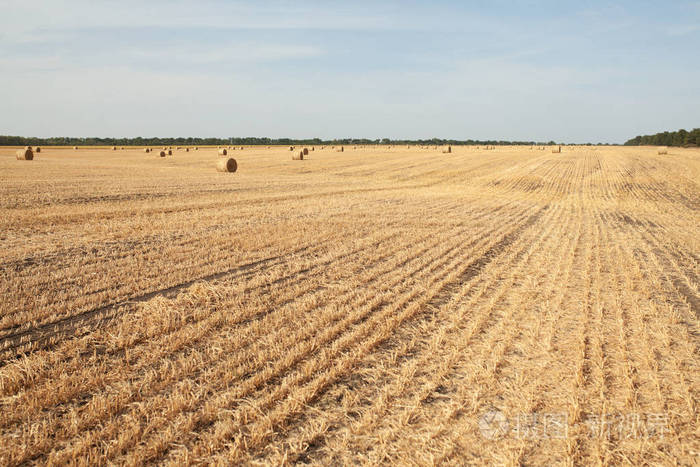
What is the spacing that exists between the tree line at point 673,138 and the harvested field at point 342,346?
389 ft

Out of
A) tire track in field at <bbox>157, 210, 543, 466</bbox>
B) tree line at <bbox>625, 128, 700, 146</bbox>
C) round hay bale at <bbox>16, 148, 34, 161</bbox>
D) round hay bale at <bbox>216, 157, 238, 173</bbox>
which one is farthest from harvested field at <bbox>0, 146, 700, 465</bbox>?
tree line at <bbox>625, 128, 700, 146</bbox>

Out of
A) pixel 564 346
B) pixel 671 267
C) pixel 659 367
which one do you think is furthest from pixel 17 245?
pixel 671 267

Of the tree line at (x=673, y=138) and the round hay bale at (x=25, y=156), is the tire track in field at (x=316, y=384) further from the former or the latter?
the tree line at (x=673, y=138)

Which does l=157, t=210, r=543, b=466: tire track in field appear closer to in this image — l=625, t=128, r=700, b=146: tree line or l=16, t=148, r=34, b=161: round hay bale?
l=16, t=148, r=34, b=161: round hay bale

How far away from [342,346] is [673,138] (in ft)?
515

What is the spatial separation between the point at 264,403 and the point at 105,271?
16.1ft

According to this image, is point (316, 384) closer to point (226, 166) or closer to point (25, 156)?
point (226, 166)

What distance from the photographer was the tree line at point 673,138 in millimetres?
99375

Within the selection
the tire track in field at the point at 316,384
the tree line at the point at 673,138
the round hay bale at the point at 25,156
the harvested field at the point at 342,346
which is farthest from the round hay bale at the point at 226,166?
the tree line at the point at 673,138

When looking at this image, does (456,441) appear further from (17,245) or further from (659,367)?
(17,245)

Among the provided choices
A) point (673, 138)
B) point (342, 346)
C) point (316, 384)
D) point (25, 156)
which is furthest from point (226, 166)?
point (673, 138)

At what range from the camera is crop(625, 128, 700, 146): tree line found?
9938 centimetres

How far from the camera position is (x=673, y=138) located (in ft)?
406

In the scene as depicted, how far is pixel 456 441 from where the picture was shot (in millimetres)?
3281
